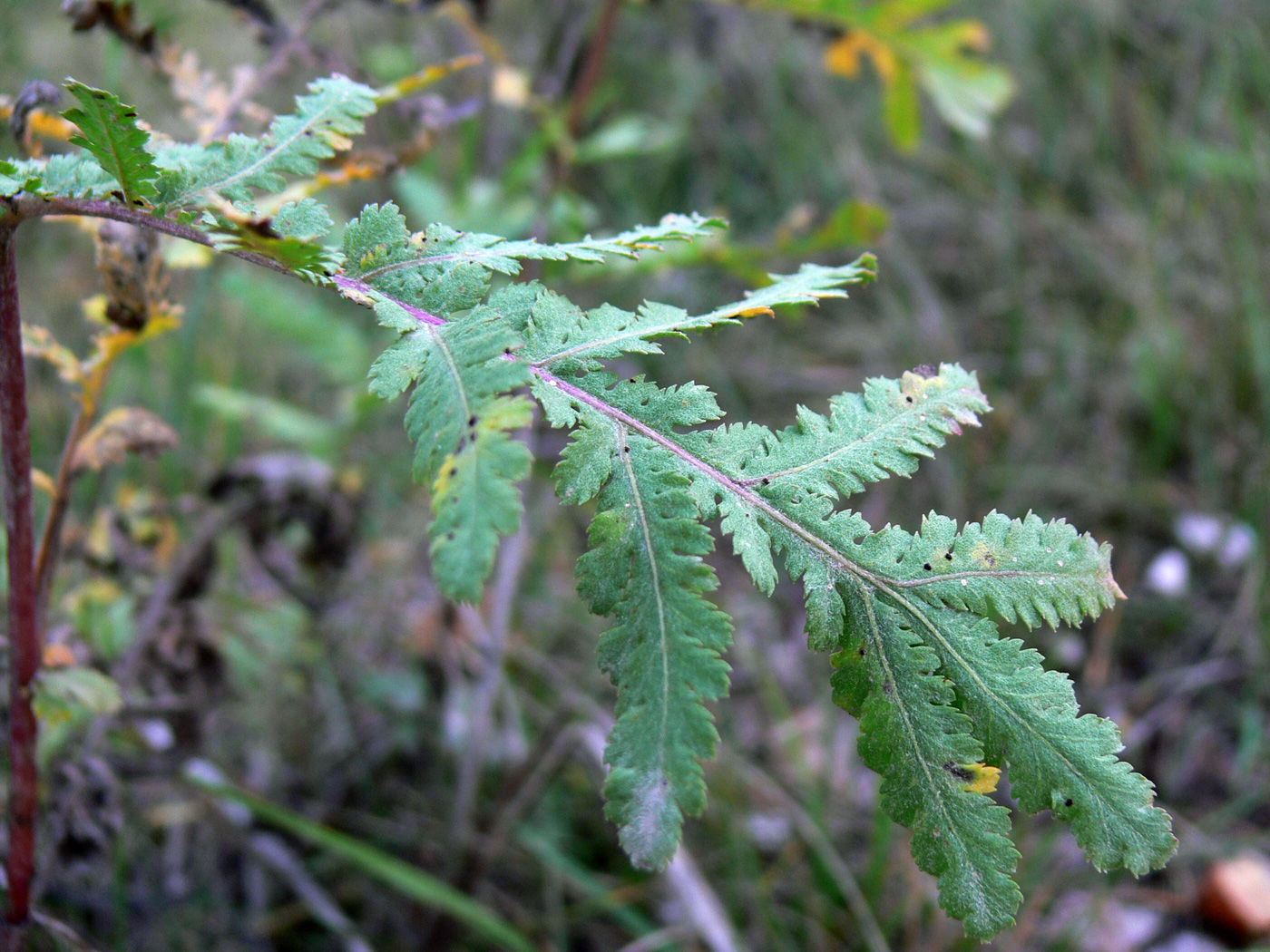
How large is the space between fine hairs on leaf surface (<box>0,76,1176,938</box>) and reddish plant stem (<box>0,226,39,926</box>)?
15 cm

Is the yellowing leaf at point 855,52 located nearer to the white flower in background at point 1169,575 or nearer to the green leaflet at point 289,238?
the white flower in background at point 1169,575

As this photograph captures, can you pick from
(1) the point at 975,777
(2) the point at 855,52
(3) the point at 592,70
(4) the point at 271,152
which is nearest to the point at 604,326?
(4) the point at 271,152

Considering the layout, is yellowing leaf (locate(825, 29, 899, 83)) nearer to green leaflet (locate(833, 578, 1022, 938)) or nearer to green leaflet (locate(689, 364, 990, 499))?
green leaflet (locate(689, 364, 990, 499))

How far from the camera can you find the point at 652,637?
0.62 m

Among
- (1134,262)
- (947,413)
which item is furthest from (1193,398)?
(947,413)

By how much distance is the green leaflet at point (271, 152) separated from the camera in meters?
0.70

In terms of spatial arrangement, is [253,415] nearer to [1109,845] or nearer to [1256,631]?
[1109,845]

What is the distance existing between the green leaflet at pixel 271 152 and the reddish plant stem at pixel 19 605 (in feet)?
0.55

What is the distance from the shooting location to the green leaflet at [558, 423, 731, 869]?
22.5 inches

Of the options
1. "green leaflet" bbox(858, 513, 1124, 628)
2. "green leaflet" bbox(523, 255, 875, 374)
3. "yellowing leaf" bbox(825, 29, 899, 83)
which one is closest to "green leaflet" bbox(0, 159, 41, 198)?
"green leaflet" bbox(523, 255, 875, 374)

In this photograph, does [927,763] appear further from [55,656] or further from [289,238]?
[55,656]

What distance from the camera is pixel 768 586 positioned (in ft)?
2.08

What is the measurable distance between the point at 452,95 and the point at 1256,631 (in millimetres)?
3011

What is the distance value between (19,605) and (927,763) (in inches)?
33.9
